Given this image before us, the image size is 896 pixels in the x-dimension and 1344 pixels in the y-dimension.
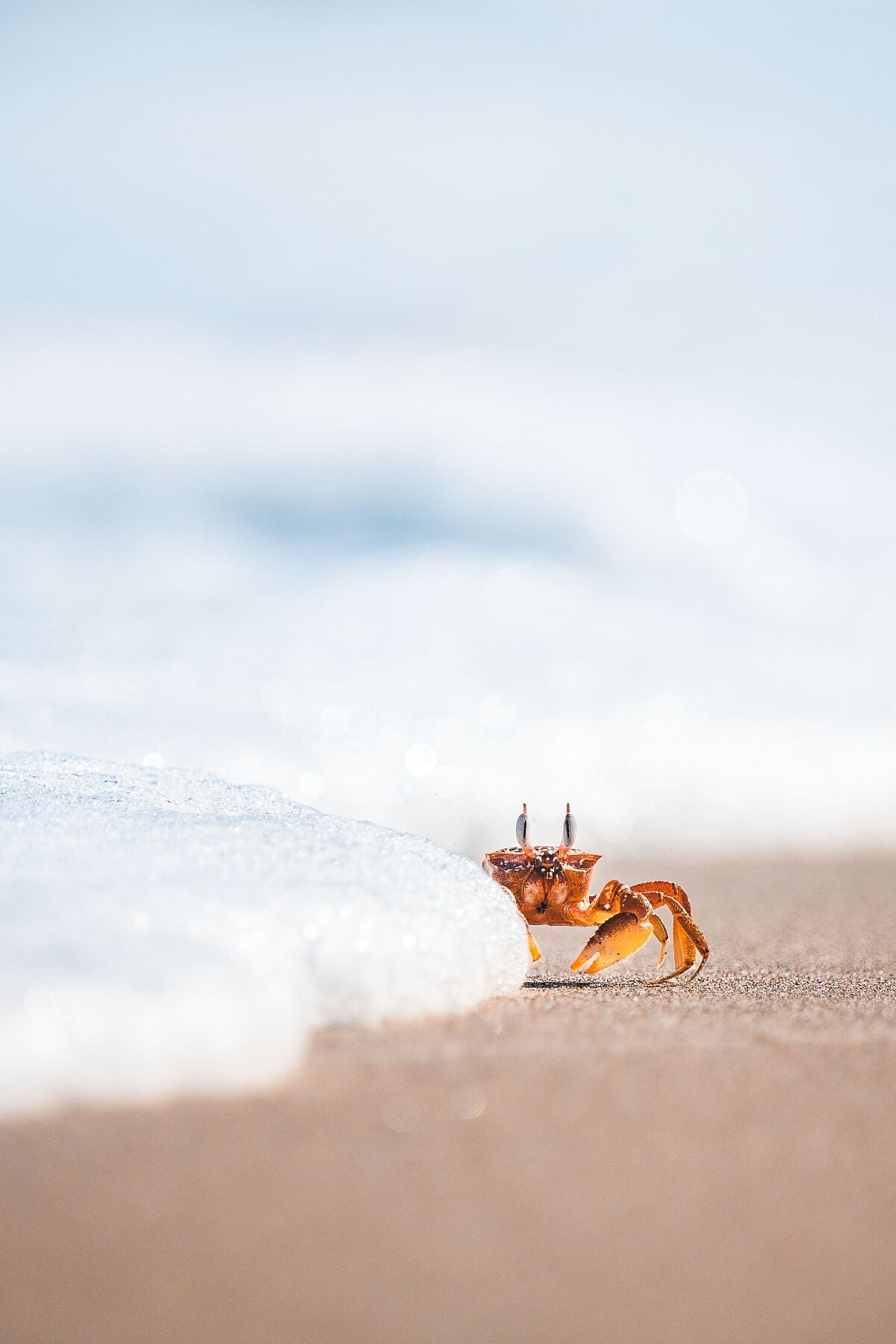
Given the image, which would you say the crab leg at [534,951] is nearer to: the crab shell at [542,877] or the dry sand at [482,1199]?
the crab shell at [542,877]

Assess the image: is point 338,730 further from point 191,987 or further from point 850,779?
point 191,987

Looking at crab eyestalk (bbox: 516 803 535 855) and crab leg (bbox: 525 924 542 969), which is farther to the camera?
crab eyestalk (bbox: 516 803 535 855)

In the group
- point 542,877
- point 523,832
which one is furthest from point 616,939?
point 523,832

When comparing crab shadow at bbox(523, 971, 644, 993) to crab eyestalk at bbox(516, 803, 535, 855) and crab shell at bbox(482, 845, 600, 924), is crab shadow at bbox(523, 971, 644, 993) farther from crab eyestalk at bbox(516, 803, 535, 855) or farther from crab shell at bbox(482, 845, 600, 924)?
crab eyestalk at bbox(516, 803, 535, 855)

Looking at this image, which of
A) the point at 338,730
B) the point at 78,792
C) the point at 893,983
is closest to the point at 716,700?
the point at 338,730

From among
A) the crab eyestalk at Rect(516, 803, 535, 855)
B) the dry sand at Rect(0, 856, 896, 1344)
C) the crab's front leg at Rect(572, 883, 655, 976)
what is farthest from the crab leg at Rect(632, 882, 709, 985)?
the dry sand at Rect(0, 856, 896, 1344)

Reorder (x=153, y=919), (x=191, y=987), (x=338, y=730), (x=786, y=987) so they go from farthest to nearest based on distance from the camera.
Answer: (x=338, y=730), (x=786, y=987), (x=153, y=919), (x=191, y=987)

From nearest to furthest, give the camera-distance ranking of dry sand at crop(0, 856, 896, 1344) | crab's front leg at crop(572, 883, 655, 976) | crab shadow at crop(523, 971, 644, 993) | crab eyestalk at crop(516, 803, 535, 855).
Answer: dry sand at crop(0, 856, 896, 1344) → crab shadow at crop(523, 971, 644, 993) → crab's front leg at crop(572, 883, 655, 976) → crab eyestalk at crop(516, 803, 535, 855)
